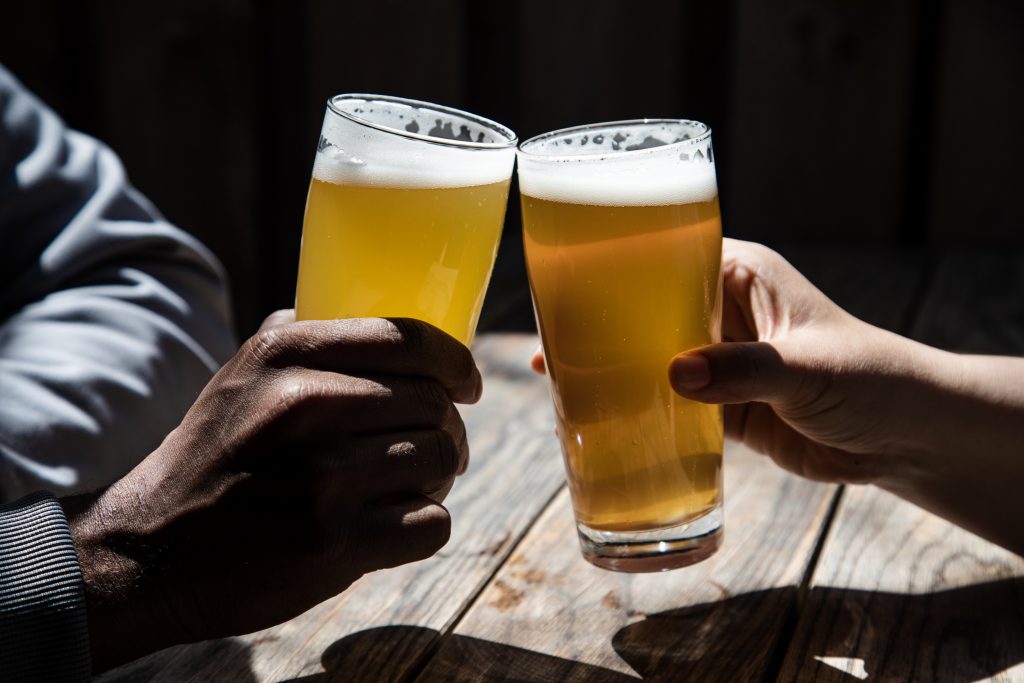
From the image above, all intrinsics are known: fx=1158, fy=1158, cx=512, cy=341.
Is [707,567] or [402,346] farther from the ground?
[402,346]

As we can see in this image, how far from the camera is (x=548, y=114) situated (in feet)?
11.0

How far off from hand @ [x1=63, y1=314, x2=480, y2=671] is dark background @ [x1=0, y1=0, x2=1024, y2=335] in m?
2.05

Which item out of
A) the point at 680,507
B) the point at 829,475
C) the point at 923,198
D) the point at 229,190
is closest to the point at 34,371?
the point at 680,507

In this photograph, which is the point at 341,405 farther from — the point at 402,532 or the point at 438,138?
the point at 438,138

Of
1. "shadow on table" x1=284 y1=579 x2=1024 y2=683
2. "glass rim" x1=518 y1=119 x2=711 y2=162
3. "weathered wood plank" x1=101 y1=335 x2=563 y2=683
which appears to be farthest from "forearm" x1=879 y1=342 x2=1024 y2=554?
"weathered wood plank" x1=101 y1=335 x2=563 y2=683

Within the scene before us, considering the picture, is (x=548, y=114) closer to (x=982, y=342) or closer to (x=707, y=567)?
(x=982, y=342)

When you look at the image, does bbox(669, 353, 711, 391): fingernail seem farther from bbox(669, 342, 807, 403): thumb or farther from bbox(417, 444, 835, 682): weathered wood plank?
bbox(417, 444, 835, 682): weathered wood plank

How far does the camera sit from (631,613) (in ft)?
3.90

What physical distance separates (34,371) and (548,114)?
6.92 feet

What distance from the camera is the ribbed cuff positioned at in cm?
95

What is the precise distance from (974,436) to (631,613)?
0.44m

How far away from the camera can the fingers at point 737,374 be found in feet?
3.75

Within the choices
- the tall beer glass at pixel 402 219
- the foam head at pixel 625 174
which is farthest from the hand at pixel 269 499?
the foam head at pixel 625 174

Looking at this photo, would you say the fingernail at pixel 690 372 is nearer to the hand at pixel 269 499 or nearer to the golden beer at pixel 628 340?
the golden beer at pixel 628 340
